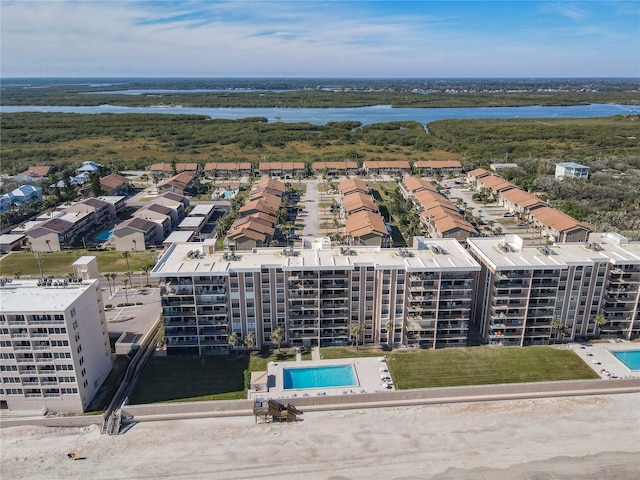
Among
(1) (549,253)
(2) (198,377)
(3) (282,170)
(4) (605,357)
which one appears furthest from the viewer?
(3) (282,170)

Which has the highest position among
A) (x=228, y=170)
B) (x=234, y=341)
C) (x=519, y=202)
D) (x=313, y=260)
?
(x=313, y=260)

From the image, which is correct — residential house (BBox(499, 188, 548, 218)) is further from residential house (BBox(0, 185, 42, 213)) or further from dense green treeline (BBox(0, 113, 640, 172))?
residential house (BBox(0, 185, 42, 213))

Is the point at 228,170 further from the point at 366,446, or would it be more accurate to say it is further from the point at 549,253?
the point at 366,446

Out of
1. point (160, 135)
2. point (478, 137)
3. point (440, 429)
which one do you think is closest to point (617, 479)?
point (440, 429)

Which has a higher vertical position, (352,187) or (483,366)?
(352,187)

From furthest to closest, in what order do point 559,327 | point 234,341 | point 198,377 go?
point 559,327 → point 234,341 → point 198,377

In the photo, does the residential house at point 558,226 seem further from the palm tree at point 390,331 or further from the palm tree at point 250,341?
the palm tree at point 250,341

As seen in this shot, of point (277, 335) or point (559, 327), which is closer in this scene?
point (277, 335)

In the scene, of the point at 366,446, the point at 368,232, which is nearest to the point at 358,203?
the point at 368,232
